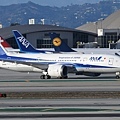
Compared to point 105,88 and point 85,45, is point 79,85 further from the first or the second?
point 85,45

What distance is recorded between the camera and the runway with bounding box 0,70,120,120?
33.1 meters

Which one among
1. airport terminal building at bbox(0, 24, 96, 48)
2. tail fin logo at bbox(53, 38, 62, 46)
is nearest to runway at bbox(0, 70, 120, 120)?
tail fin logo at bbox(53, 38, 62, 46)

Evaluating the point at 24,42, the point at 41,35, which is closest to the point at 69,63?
the point at 24,42

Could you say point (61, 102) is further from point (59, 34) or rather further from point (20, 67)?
point (59, 34)

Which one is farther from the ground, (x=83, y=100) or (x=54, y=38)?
(x=54, y=38)

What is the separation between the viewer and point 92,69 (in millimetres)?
71125

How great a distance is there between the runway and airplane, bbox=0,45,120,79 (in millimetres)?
14315

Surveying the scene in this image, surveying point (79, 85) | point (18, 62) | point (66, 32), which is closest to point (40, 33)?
point (66, 32)

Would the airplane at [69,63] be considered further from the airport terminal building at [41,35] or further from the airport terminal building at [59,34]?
the airport terminal building at [41,35]

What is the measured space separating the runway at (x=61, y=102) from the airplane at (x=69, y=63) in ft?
47.0

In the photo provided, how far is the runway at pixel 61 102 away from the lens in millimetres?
33094

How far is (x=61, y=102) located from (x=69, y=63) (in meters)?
32.8

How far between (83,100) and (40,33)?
134 meters

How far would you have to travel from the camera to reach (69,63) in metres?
73.2
